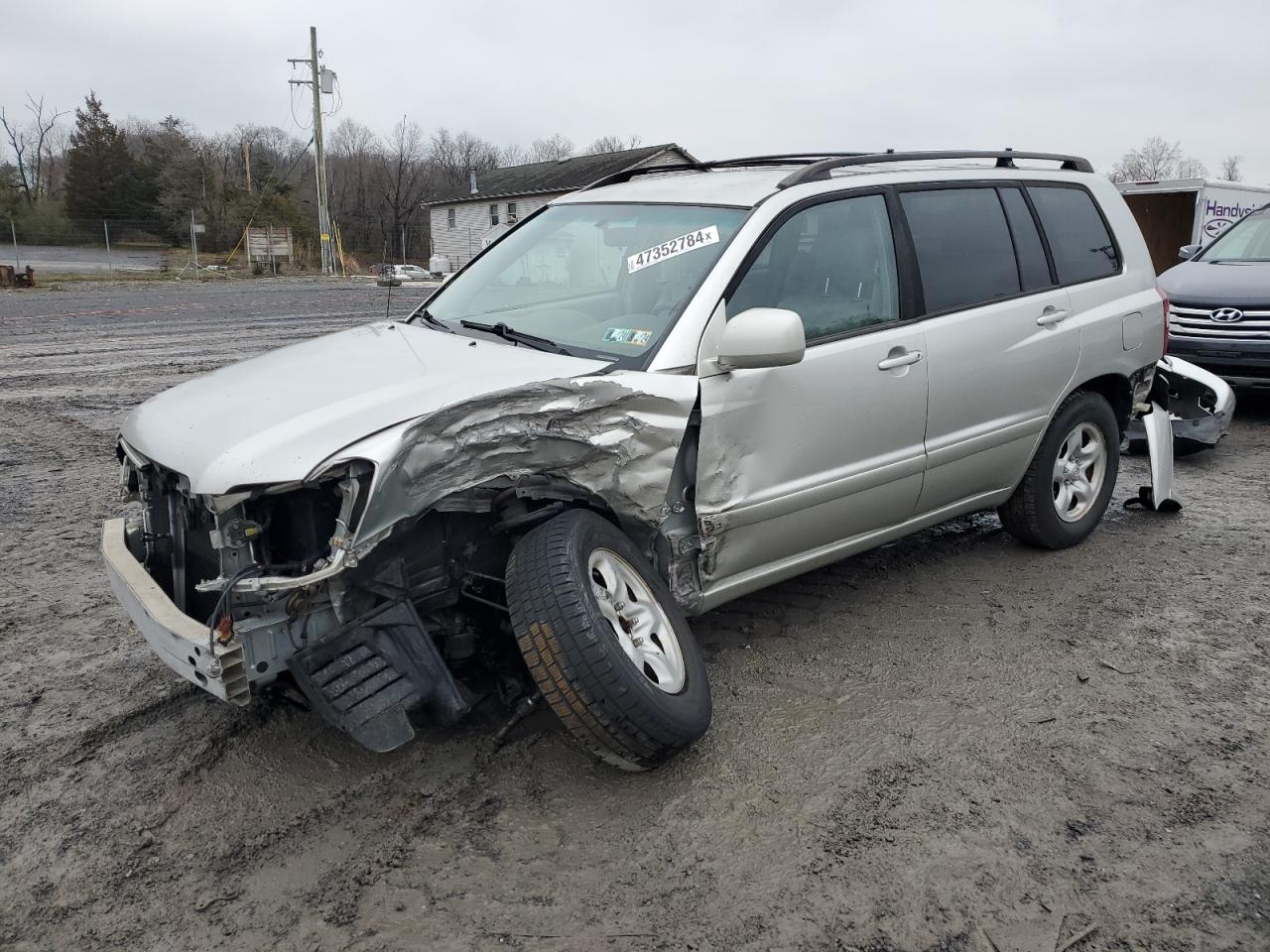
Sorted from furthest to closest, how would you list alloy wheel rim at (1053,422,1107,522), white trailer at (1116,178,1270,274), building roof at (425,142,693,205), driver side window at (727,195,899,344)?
building roof at (425,142,693,205) < white trailer at (1116,178,1270,274) < alloy wheel rim at (1053,422,1107,522) < driver side window at (727,195,899,344)

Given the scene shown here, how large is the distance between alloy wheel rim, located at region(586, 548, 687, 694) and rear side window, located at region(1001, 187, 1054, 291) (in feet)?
8.33

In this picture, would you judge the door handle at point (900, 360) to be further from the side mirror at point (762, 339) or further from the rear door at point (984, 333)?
the side mirror at point (762, 339)

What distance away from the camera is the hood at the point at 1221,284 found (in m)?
8.73

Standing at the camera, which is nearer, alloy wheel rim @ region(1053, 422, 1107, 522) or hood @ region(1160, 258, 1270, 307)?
alloy wheel rim @ region(1053, 422, 1107, 522)

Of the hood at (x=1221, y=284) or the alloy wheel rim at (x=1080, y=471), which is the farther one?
the hood at (x=1221, y=284)

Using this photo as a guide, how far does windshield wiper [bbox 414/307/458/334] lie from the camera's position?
161 inches

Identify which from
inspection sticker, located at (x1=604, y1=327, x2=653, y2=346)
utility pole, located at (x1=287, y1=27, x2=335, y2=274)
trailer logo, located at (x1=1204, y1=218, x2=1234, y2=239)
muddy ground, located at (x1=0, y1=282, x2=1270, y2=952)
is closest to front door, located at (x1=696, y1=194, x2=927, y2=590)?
inspection sticker, located at (x1=604, y1=327, x2=653, y2=346)

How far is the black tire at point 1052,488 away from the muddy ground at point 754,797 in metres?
0.31

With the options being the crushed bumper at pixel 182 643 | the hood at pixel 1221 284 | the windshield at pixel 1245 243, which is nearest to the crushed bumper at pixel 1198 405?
the hood at pixel 1221 284

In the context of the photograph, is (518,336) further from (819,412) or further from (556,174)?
(556,174)

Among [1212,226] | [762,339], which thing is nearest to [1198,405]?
[762,339]

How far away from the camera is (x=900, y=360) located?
4074mm

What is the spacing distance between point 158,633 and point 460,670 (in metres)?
0.98

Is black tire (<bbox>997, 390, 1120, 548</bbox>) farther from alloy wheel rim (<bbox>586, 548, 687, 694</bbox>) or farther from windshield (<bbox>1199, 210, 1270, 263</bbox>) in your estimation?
windshield (<bbox>1199, 210, 1270, 263</bbox>)
